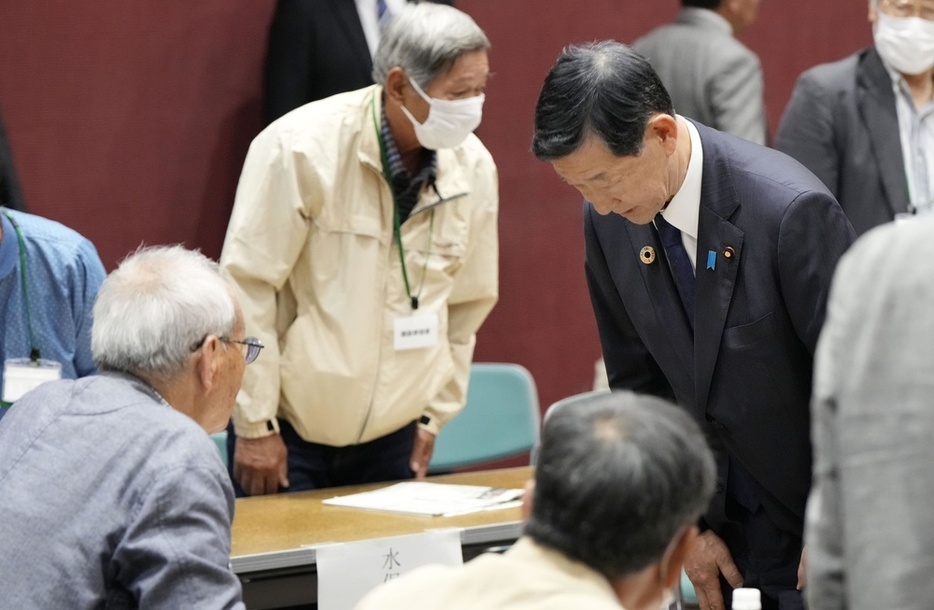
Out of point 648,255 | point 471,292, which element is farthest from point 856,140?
point 648,255

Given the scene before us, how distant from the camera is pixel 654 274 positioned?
2.40m

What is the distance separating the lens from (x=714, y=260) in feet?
7.48

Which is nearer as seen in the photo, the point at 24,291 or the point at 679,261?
the point at 679,261

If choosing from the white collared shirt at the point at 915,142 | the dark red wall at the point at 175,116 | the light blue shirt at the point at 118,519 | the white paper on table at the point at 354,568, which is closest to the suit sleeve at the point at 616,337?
the white paper on table at the point at 354,568

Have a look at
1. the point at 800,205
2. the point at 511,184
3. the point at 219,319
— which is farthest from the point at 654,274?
the point at 511,184

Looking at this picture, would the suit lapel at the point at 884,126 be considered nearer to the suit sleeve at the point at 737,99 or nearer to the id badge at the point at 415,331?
the suit sleeve at the point at 737,99

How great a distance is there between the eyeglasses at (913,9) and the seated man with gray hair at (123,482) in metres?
2.37

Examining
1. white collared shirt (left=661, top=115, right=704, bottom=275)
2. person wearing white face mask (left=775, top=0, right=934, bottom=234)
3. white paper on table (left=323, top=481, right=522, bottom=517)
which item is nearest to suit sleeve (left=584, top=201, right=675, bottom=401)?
white collared shirt (left=661, top=115, right=704, bottom=275)

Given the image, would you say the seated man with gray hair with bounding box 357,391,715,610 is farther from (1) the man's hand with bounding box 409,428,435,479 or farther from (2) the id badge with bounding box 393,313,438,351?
(1) the man's hand with bounding box 409,428,435,479

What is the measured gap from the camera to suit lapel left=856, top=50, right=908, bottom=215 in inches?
151

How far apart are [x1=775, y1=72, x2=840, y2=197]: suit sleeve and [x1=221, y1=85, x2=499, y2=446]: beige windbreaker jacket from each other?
1.03 m

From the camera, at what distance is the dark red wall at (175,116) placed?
14.2 feet

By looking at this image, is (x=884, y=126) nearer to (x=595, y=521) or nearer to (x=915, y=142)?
(x=915, y=142)

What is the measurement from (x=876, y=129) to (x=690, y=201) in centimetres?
174
